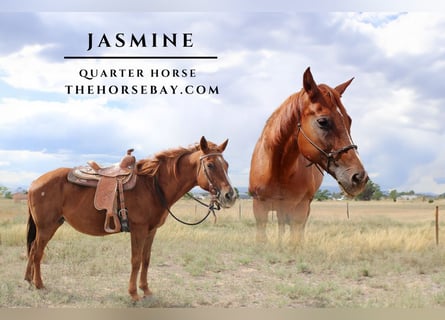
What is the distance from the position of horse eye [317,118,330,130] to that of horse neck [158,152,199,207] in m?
1.21

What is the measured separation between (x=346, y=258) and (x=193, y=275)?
169cm

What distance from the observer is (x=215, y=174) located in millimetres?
4281

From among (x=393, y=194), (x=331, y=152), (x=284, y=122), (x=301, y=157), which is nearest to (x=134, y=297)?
(x=301, y=157)

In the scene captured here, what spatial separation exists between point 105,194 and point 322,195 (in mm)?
2232

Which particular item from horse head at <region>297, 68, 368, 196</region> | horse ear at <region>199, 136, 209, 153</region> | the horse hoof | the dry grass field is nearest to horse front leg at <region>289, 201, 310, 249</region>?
the dry grass field

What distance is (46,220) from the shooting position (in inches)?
197

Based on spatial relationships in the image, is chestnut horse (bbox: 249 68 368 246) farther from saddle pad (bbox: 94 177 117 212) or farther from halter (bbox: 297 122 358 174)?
saddle pad (bbox: 94 177 117 212)

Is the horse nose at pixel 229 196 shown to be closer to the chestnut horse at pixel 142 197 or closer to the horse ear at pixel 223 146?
the chestnut horse at pixel 142 197

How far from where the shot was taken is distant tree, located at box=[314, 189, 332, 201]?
185 inches

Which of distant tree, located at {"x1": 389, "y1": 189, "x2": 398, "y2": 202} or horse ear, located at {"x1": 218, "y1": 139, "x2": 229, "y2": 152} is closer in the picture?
horse ear, located at {"x1": 218, "y1": 139, "x2": 229, "y2": 152}

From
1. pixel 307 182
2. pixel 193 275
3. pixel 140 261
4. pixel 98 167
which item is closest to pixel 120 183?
pixel 98 167

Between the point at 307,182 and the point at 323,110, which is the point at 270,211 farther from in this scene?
the point at 323,110

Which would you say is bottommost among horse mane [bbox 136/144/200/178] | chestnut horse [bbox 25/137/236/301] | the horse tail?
the horse tail

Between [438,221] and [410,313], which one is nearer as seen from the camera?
[410,313]
